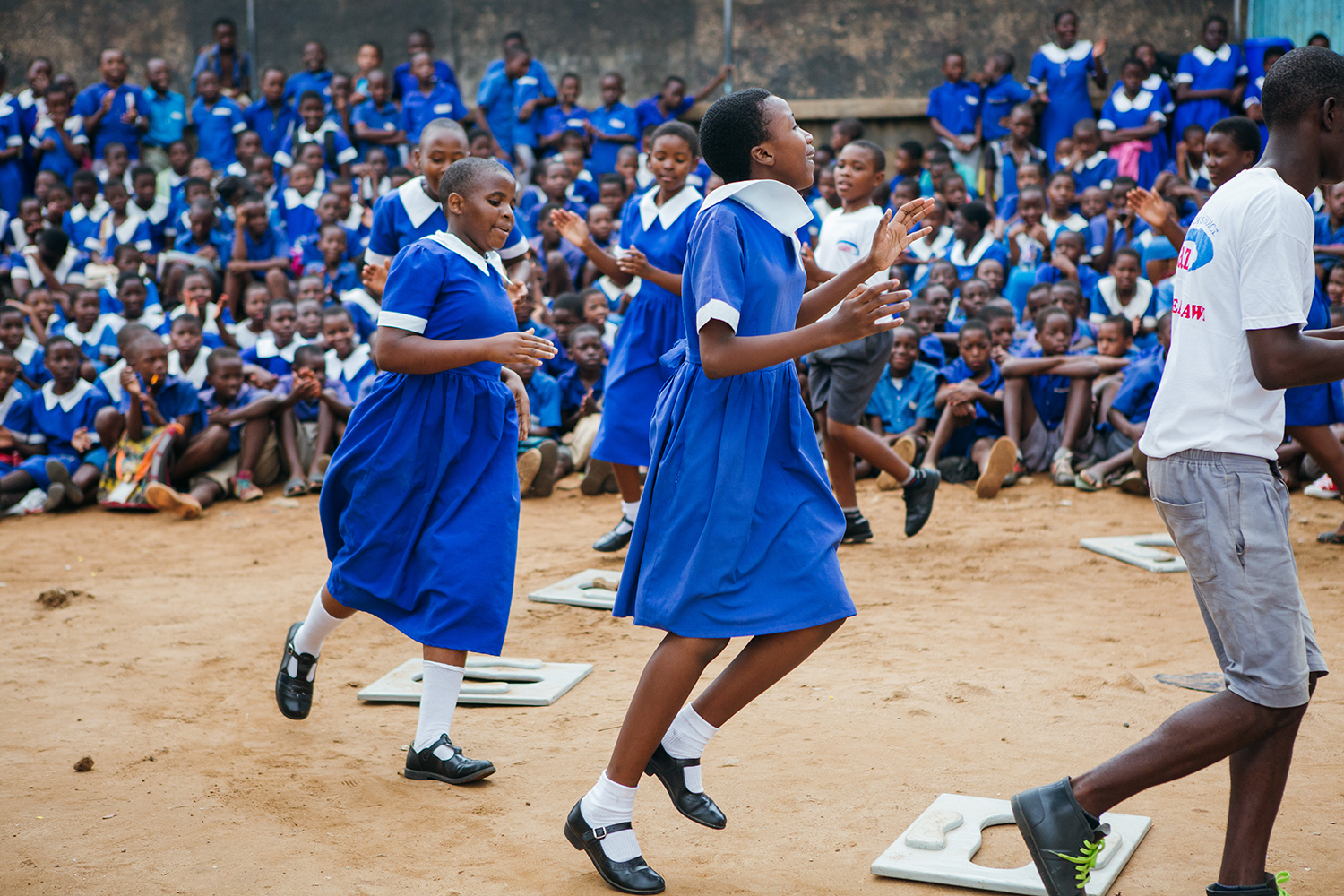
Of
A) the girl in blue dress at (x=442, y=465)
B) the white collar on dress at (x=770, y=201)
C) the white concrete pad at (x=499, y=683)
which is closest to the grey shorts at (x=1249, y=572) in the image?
the white collar on dress at (x=770, y=201)

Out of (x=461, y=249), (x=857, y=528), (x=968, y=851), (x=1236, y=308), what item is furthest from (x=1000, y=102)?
(x=968, y=851)

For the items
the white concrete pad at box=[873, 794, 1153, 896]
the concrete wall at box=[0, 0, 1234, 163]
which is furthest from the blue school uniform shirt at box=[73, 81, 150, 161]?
the white concrete pad at box=[873, 794, 1153, 896]

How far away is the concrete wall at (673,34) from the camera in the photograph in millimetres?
12016

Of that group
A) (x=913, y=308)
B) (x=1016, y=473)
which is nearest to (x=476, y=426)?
(x=1016, y=473)

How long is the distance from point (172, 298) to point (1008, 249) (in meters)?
6.77

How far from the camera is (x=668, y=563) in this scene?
252cm

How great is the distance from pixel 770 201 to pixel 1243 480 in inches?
43.5

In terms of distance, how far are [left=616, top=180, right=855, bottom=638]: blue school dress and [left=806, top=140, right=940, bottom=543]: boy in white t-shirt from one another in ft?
8.74

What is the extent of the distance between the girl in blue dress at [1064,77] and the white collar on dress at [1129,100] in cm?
24

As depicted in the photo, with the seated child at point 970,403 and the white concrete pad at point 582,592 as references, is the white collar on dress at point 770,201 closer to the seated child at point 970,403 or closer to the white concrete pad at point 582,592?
the white concrete pad at point 582,592

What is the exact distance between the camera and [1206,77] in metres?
10.5

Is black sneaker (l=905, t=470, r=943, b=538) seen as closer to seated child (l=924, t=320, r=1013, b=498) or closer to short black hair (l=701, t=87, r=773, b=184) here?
seated child (l=924, t=320, r=1013, b=498)

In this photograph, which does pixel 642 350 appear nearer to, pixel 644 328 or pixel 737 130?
pixel 644 328

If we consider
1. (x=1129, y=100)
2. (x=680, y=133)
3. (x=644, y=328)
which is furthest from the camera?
(x=1129, y=100)
